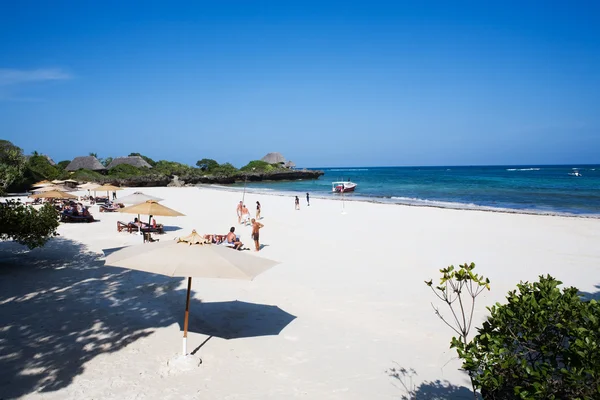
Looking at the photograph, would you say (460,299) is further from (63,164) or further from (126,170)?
(63,164)

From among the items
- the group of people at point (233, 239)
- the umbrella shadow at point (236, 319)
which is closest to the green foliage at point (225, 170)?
the group of people at point (233, 239)

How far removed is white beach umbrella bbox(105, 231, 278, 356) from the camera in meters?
4.79

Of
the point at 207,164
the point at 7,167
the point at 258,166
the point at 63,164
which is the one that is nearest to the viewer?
the point at 7,167

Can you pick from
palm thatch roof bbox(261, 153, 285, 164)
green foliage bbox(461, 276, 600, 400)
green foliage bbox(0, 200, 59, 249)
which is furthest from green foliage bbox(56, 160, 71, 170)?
green foliage bbox(461, 276, 600, 400)

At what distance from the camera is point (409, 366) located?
527 cm

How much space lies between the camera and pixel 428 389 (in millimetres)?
4723

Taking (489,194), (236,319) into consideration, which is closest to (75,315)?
(236,319)

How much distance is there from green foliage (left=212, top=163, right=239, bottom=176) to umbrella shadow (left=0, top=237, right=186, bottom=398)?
74059 mm

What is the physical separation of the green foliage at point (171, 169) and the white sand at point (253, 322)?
61.4 metres

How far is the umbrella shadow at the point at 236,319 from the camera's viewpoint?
6.20 m

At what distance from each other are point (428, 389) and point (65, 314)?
19.9 ft

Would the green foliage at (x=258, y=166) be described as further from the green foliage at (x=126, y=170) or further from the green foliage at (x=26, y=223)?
the green foliage at (x=26, y=223)

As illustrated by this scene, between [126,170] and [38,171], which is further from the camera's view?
[126,170]

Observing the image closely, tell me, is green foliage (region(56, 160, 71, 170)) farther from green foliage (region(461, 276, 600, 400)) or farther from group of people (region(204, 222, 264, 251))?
green foliage (region(461, 276, 600, 400))
